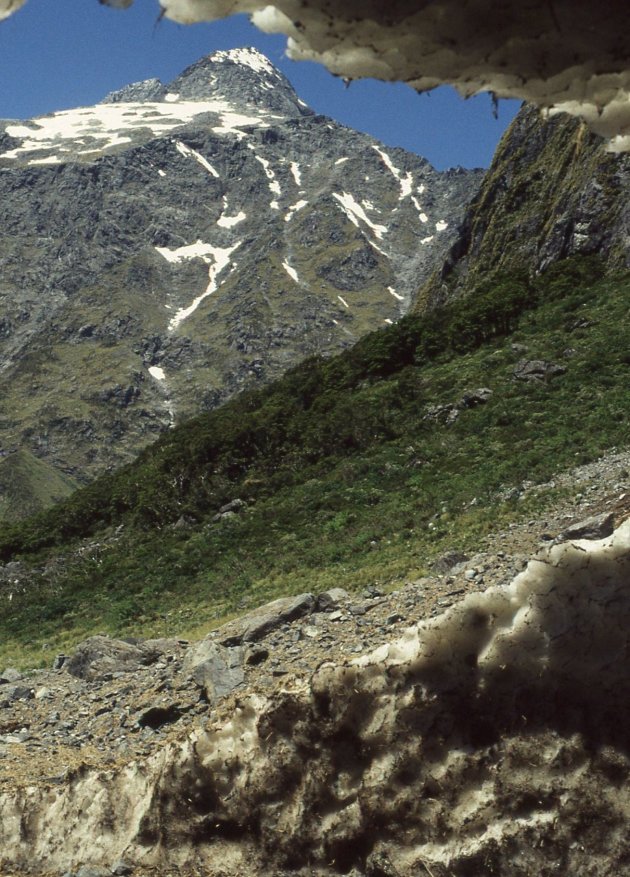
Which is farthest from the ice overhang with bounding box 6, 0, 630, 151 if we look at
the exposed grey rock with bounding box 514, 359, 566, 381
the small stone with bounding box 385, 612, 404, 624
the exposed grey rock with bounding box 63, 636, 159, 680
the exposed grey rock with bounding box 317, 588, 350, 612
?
the exposed grey rock with bounding box 514, 359, 566, 381

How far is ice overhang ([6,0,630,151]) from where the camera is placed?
2.51m

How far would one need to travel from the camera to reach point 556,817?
329 cm

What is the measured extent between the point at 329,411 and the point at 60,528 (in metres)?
12.6

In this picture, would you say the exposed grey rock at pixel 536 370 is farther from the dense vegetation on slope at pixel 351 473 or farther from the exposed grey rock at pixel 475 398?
the exposed grey rock at pixel 475 398

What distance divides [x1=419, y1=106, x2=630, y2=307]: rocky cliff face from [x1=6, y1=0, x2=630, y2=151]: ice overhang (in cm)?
3026

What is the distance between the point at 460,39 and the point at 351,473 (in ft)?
72.7

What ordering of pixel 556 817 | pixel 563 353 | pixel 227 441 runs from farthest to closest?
pixel 227 441
pixel 563 353
pixel 556 817

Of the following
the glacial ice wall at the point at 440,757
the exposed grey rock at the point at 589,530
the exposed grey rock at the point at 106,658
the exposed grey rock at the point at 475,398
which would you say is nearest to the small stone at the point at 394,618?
the exposed grey rock at the point at 589,530

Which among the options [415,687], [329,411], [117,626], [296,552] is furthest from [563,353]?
[415,687]

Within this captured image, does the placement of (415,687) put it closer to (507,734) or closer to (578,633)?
(507,734)

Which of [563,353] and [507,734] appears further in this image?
[563,353]

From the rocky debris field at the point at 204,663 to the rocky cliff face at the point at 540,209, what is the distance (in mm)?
24332

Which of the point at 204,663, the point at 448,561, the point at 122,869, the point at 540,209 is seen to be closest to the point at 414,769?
the point at 122,869

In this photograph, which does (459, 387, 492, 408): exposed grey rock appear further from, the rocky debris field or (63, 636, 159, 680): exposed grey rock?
(63, 636, 159, 680): exposed grey rock
